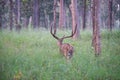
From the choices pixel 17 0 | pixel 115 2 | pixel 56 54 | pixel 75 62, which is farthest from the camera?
pixel 115 2

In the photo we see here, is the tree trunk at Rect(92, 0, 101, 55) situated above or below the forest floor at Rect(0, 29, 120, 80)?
above

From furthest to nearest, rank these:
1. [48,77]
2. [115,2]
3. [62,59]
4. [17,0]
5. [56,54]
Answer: [115,2], [17,0], [56,54], [62,59], [48,77]

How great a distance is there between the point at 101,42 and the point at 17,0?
1084 cm

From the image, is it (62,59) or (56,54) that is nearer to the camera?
(62,59)

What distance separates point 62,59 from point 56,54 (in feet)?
1.89

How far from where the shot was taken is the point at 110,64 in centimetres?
582

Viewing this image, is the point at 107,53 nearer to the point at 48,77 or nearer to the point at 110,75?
the point at 110,75

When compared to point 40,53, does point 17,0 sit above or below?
above

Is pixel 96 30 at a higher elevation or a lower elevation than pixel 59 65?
higher

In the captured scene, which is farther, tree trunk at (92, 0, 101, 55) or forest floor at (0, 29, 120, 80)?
tree trunk at (92, 0, 101, 55)

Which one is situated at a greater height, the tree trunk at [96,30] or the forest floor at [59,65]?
the tree trunk at [96,30]

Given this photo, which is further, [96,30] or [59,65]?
[96,30]

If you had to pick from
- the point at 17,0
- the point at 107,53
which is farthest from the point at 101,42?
the point at 17,0

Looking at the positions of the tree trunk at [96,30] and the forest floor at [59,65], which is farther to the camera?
the tree trunk at [96,30]
